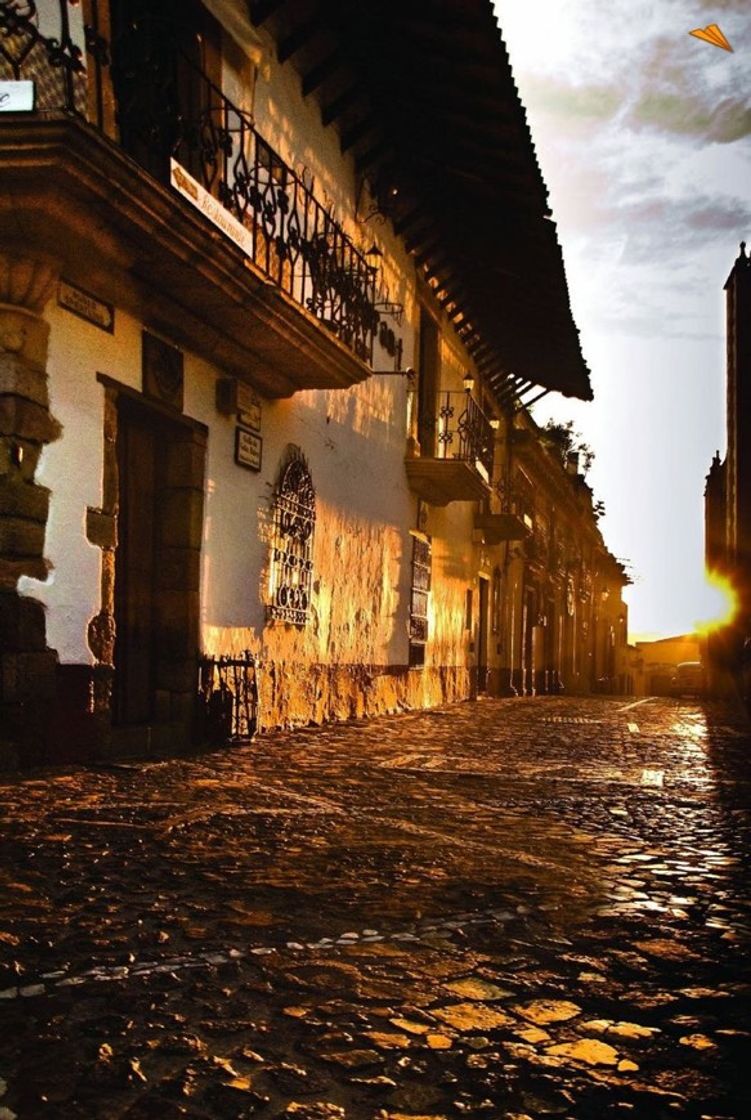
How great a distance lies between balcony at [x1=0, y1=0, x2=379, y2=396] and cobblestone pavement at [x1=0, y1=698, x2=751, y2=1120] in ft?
10.7

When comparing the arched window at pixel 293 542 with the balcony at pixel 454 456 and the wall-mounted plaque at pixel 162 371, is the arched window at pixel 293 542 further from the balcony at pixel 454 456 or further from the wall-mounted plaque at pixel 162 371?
the balcony at pixel 454 456

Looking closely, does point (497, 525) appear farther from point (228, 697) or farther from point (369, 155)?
point (228, 697)

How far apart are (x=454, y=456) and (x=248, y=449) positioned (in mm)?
7127

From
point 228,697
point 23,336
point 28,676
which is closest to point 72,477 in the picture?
point 23,336

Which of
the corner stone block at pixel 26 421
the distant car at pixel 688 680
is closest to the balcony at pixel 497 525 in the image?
the corner stone block at pixel 26 421

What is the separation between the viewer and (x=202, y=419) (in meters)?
8.94

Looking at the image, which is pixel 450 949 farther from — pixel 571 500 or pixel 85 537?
pixel 571 500

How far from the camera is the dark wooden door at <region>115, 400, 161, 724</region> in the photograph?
8.27m

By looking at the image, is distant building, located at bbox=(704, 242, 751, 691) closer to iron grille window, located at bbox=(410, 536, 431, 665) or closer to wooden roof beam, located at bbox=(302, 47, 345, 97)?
iron grille window, located at bbox=(410, 536, 431, 665)

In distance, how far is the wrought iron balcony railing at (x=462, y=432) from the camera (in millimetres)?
16781

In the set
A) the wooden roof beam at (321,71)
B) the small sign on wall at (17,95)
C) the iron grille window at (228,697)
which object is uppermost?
the wooden roof beam at (321,71)

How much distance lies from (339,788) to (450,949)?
10.8 feet

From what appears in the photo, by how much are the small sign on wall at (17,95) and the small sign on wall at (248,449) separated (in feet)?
12.7

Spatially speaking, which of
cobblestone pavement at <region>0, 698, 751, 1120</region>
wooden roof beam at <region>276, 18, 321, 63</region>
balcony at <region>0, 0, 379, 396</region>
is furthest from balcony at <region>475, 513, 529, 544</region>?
cobblestone pavement at <region>0, 698, 751, 1120</region>
